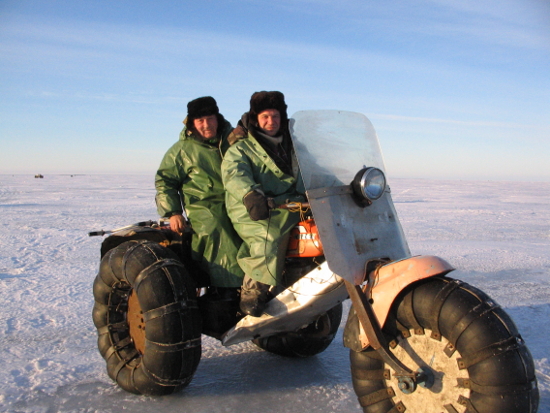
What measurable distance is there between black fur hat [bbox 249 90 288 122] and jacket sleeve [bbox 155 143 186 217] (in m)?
0.80

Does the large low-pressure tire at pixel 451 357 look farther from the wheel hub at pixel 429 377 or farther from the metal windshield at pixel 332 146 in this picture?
the metal windshield at pixel 332 146

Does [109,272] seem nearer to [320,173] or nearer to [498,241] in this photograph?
[320,173]

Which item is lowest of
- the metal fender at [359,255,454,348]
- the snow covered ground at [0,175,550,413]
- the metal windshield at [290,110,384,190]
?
the snow covered ground at [0,175,550,413]

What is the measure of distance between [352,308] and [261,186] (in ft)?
3.19

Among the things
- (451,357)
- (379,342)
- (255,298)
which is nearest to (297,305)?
(255,298)

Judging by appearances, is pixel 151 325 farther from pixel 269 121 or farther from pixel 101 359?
pixel 269 121

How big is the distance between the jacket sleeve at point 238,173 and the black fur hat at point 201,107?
→ 0.64 meters

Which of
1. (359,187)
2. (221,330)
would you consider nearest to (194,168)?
(221,330)

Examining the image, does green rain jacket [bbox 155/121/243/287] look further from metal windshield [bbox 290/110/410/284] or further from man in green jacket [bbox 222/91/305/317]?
metal windshield [bbox 290/110/410/284]

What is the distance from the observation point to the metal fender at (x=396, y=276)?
2.32 metres

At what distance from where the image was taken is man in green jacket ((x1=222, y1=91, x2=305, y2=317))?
117 inches

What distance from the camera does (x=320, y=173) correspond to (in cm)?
285

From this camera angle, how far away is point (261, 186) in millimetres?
3146

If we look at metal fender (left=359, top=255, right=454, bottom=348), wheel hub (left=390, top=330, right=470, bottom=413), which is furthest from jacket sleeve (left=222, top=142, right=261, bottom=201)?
wheel hub (left=390, top=330, right=470, bottom=413)
